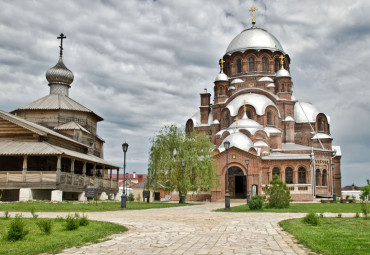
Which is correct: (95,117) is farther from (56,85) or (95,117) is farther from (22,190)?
(22,190)

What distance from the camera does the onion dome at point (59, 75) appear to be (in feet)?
141

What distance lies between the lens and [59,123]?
3847cm

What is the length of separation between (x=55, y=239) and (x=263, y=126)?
40251mm

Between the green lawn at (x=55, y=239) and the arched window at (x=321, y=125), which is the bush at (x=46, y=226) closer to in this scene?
the green lawn at (x=55, y=239)

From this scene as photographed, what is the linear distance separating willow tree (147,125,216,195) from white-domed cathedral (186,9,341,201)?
317 inches

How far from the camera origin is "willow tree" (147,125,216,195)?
30.3 metres

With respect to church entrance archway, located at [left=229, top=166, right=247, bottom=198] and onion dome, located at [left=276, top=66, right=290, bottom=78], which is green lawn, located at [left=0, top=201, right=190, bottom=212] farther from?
onion dome, located at [left=276, top=66, right=290, bottom=78]

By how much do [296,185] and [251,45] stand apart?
21737 mm

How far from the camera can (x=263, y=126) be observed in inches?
1841

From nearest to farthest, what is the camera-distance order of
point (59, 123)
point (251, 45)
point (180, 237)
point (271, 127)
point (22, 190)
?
point (180, 237) → point (22, 190) → point (59, 123) → point (271, 127) → point (251, 45)

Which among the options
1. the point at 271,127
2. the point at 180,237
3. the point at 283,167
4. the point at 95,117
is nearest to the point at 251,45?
the point at 271,127

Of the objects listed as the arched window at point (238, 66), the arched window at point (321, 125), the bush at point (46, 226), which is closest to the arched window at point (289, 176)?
the arched window at point (321, 125)

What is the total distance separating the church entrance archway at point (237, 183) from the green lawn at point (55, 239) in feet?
102

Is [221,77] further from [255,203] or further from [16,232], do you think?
[16,232]
